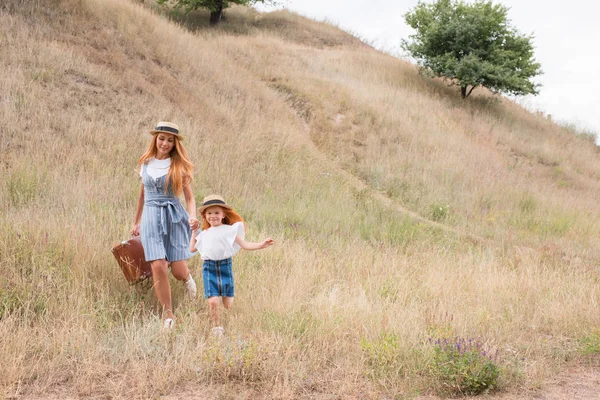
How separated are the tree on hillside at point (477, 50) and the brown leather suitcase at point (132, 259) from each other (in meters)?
19.2

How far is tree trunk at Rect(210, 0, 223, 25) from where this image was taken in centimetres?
2612

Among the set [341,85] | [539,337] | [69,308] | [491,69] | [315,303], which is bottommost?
[69,308]

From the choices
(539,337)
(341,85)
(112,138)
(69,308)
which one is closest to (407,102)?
(341,85)

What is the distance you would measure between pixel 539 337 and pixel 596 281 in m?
2.97

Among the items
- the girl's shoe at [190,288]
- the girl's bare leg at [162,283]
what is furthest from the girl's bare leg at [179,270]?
the girl's bare leg at [162,283]

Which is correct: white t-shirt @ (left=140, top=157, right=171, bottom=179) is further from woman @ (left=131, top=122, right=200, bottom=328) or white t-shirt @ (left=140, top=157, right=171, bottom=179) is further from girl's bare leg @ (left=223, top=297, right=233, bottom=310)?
girl's bare leg @ (left=223, top=297, right=233, bottom=310)

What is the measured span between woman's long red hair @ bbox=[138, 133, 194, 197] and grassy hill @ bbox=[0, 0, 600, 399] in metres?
1.27

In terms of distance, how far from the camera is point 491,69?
70.2ft

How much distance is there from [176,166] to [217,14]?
2341 cm

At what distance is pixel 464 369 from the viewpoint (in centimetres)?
420

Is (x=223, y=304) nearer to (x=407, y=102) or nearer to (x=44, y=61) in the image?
(x=44, y=61)

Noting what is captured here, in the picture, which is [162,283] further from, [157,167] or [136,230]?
[157,167]

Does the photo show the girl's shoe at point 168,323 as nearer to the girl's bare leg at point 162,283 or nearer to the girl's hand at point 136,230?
the girl's bare leg at point 162,283

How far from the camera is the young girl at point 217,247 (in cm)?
493
